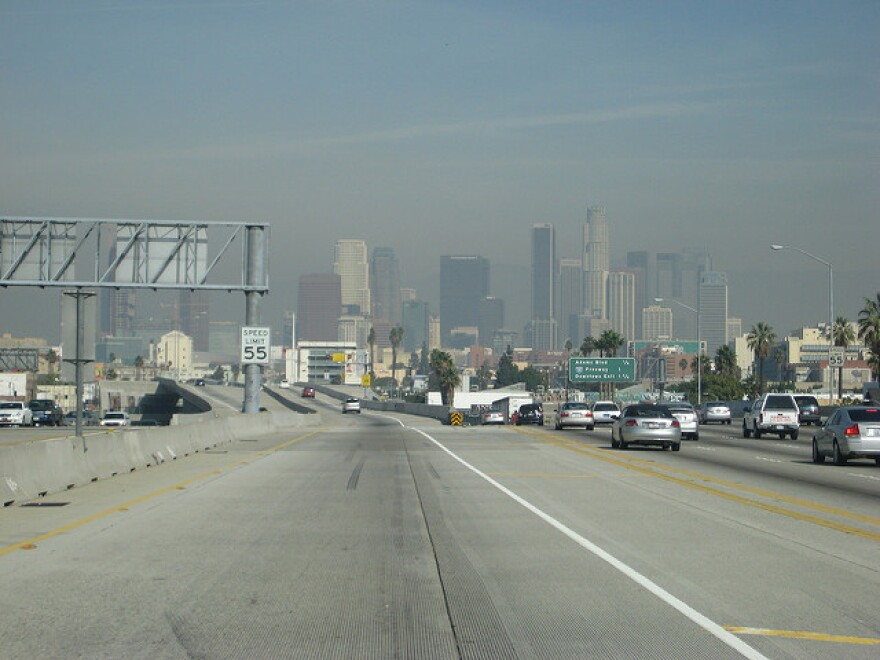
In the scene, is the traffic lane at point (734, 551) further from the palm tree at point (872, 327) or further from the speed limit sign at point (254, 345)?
the palm tree at point (872, 327)

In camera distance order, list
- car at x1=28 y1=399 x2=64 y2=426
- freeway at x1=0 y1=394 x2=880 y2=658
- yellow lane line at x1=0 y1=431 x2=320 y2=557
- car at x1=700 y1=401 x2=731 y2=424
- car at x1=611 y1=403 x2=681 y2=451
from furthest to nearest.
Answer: car at x1=700 y1=401 x2=731 y2=424 < car at x1=28 y1=399 x2=64 y2=426 < car at x1=611 y1=403 x2=681 y2=451 < yellow lane line at x1=0 y1=431 x2=320 y2=557 < freeway at x1=0 y1=394 x2=880 y2=658

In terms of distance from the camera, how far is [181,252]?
172 feet

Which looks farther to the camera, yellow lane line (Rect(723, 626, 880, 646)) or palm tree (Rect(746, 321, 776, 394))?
palm tree (Rect(746, 321, 776, 394))

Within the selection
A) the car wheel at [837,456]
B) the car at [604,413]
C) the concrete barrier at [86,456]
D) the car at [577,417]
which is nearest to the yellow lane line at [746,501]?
the car wheel at [837,456]

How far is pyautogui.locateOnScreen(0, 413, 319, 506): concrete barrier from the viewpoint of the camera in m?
19.6

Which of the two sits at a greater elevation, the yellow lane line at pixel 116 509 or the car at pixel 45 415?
the yellow lane line at pixel 116 509

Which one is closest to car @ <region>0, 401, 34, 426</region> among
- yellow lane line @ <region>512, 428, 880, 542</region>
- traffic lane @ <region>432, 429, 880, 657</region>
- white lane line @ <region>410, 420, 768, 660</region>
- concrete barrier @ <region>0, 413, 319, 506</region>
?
concrete barrier @ <region>0, 413, 319, 506</region>

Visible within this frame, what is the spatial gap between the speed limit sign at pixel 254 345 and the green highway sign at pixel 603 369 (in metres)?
63.5

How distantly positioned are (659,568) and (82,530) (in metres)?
7.55

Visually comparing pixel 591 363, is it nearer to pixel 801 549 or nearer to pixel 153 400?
pixel 153 400

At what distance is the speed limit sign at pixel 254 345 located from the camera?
56.0 m

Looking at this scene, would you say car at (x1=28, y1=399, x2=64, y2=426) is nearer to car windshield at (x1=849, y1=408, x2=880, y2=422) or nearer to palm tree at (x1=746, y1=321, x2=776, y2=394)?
car windshield at (x1=849, y1=408, x2=880, y2=422)

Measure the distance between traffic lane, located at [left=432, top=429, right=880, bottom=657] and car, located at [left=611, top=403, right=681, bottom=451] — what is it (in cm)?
1162

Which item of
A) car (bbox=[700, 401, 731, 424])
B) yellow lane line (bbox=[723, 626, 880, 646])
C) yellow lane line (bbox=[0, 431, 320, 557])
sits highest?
yellow lane line (bbox=[723, 626, 880, 646])
